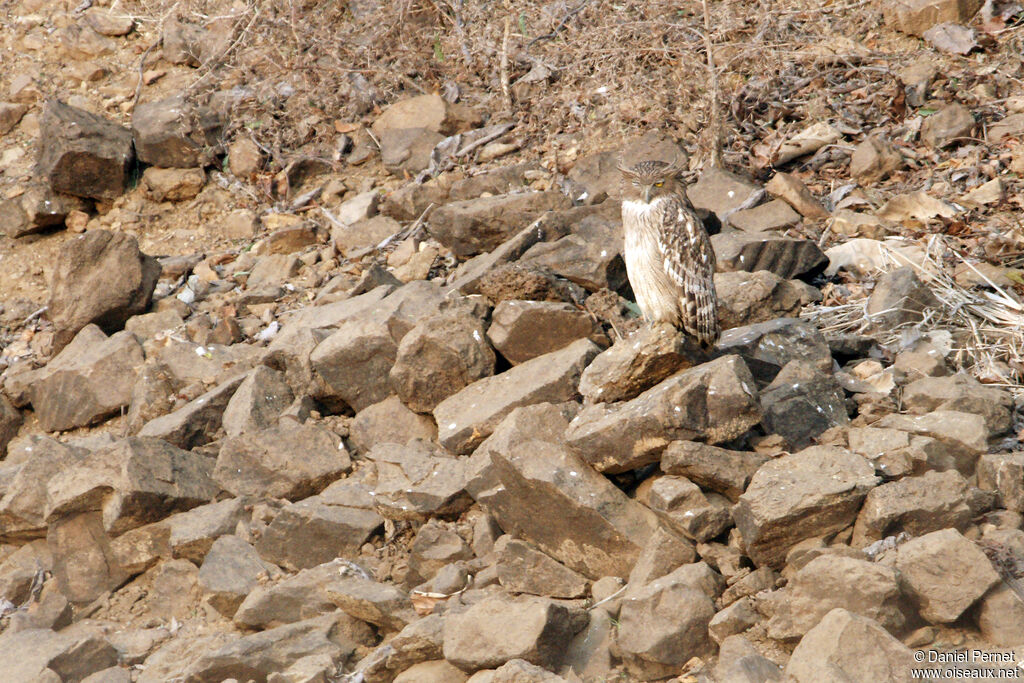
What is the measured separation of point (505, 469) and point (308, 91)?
7060mm

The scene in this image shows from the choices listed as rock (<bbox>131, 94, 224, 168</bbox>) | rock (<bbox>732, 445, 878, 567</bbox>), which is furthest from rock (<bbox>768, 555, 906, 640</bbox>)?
rock (<bbox>131, 94, 224, 168</bbox>)

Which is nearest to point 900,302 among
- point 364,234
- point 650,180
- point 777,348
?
point 777,348

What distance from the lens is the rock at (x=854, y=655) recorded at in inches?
139

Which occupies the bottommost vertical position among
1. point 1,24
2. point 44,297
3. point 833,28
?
point 44,297

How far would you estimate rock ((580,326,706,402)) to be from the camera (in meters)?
5.13

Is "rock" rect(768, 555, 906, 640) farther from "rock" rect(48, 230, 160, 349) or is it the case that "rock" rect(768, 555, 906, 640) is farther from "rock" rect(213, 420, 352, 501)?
"rock" rect(48, 230, 160, 349)

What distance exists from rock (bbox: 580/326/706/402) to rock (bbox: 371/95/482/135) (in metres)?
5.31

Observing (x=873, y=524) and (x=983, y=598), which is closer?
(x=983, y=598)

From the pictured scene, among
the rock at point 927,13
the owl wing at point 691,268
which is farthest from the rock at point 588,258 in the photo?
the rock at point 927,13

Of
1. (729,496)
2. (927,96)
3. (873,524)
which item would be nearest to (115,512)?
(729,496)

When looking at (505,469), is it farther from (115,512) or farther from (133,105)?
(133,105)

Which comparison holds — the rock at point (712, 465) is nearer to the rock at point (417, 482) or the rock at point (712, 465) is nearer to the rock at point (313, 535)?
the rock at point (417, 482)

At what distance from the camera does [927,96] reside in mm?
9094

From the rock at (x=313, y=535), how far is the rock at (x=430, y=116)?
5.35 metres
